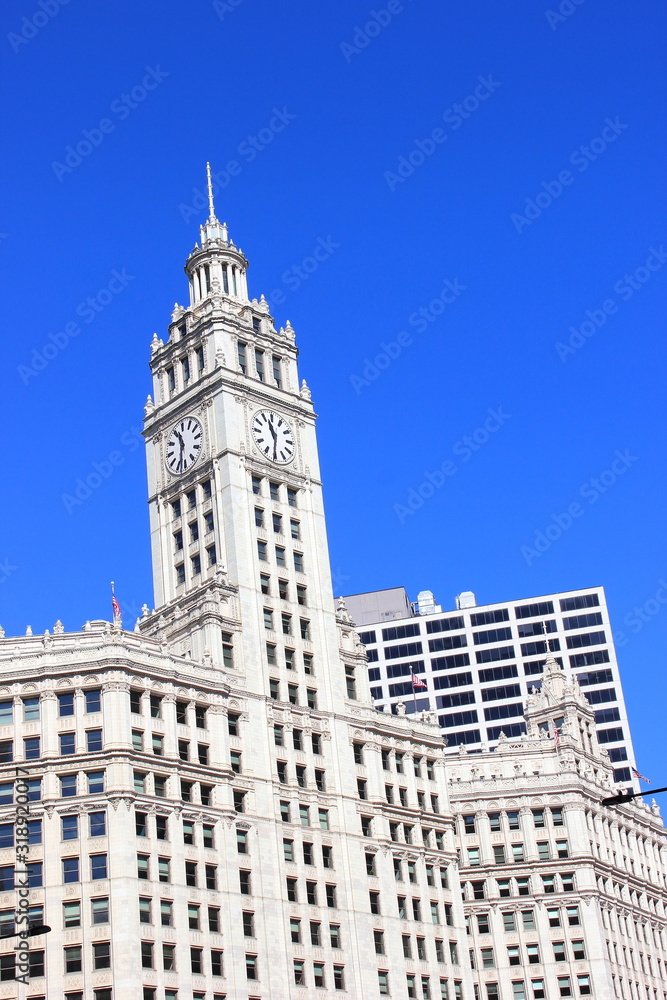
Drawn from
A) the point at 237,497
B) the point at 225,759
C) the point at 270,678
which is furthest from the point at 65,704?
the point at 237,497

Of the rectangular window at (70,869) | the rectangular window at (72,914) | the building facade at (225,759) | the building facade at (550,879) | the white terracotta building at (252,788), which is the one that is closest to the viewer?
the rectangular window at (72,914)

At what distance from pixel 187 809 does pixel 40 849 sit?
1210cm

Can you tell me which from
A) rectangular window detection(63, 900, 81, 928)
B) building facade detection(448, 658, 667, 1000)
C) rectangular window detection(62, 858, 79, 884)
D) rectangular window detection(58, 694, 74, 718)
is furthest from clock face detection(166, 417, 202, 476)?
building facade detection(448, 658, 667, 1000)

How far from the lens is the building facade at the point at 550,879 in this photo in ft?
500

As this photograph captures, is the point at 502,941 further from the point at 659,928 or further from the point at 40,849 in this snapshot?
the point at 40,849

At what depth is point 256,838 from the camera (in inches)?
4737

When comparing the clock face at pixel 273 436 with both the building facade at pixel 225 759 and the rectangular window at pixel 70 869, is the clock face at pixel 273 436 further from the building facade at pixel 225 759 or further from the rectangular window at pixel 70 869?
the rectangular window at pixel 70 869

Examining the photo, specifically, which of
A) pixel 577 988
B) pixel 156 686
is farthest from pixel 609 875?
pixel 156 686

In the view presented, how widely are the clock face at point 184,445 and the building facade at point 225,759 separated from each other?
25 cm

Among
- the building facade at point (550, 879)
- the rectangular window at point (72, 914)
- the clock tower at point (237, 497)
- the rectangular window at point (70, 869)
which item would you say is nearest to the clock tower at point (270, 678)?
the clock tower at point (237, 497)

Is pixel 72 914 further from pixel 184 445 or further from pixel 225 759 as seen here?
pixel 184 445

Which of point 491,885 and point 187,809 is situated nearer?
point 187,809

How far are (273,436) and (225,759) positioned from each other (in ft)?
112

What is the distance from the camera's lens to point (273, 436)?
14175 centimetres
